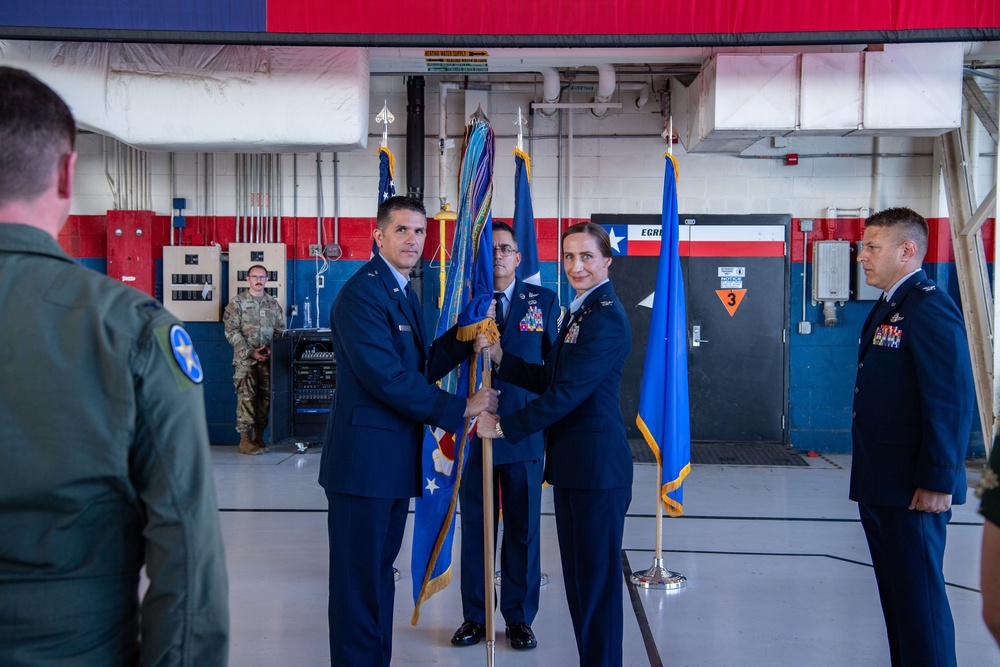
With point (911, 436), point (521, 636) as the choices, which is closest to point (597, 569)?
point (521, 636)

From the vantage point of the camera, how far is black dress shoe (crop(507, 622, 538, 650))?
3.51 meters

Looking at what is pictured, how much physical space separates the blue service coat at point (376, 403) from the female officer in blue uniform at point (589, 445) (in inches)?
12.3

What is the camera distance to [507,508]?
12.3 ft

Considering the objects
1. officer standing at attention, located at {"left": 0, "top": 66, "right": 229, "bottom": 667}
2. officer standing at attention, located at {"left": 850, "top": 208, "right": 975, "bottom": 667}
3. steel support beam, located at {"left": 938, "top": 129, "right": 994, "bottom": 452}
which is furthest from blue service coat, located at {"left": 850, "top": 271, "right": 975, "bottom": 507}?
steel support beam, located at {"left": 938, "top": 129, "right": 994, "bottom": 452}

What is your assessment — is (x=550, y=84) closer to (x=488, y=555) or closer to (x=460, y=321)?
(x=460, y=321)

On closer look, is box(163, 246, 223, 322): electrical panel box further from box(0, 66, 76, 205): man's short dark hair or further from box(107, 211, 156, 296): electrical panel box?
box(0, 66, 76, 205): man's short dark hair

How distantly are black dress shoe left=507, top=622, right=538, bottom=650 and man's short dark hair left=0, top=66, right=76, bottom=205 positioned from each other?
2885 mm

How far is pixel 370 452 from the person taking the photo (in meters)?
2.90

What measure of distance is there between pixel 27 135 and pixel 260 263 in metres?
7.02

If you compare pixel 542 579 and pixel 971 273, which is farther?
pixel 971 273

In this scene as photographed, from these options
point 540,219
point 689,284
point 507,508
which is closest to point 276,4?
point 540,219

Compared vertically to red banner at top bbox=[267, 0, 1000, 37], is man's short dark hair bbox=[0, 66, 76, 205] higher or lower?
lower

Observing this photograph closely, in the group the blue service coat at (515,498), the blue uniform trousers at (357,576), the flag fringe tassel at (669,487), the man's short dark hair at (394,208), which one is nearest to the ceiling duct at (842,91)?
the flag fringe tassel at (669,487)

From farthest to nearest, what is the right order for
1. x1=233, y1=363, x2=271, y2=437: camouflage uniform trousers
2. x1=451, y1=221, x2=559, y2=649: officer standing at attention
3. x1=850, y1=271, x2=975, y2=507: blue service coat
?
x1=233, y1=363, x2=271, y2=437: camouflage uniform trousers, x1=451, y1=221, x2=559, y2=649: officer standing at attention, x1=850, y1=271, x2=975, y2=507: blue service coat
